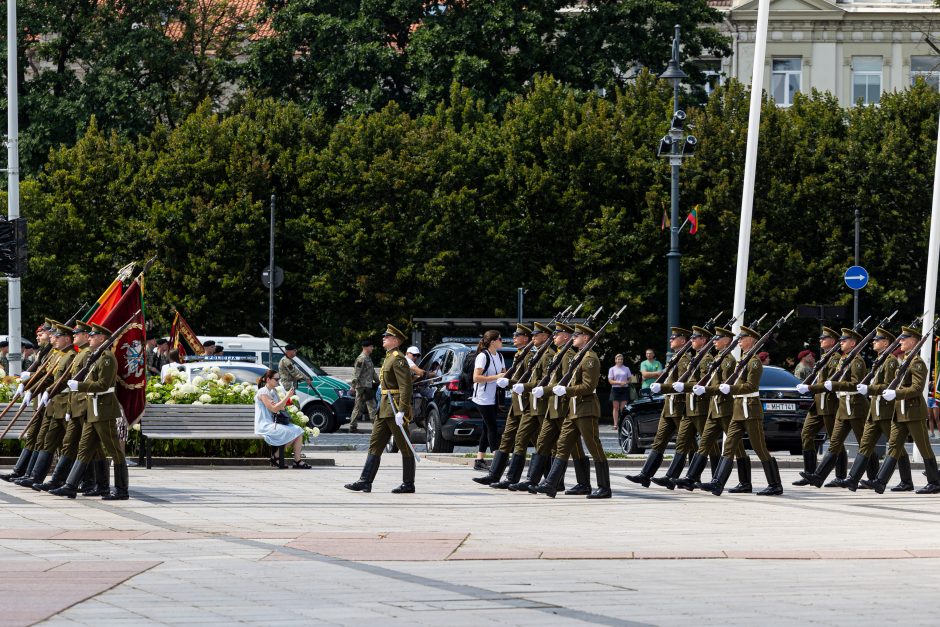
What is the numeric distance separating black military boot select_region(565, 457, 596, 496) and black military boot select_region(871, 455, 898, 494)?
3.07 metres

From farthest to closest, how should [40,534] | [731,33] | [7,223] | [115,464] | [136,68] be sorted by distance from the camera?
[731,33] < [136,68] < [7,223] < [115,464] < [40,534]

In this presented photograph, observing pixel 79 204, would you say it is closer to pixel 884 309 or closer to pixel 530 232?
pixel 530 232

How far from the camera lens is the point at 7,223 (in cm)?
2445

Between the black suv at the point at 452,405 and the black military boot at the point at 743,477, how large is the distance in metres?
6.86

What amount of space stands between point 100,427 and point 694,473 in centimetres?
621

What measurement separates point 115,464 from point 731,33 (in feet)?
→ 150

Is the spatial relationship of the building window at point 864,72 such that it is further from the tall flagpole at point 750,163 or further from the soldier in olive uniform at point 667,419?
the soldier in olive uniform at point 667,419

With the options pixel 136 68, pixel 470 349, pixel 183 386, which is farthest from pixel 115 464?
pixel 136 68

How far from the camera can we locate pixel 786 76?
59.3m

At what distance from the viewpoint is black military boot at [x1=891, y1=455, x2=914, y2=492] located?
18359 millimetres

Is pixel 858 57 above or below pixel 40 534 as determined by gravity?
above

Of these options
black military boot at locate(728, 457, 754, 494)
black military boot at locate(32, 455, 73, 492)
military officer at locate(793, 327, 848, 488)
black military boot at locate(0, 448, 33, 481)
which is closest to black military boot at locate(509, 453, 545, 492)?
black military boot at locate(728, 457, 754, 494)

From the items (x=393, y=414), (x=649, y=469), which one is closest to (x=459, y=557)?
(x=393, y=414)

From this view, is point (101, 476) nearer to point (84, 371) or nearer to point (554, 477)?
point (84, 371)
